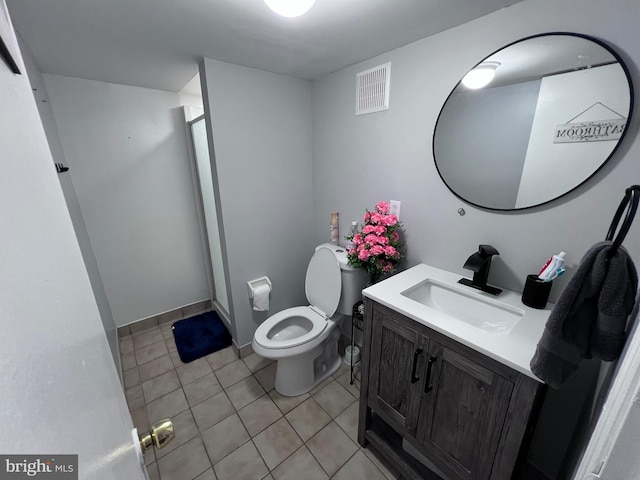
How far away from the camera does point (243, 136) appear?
172cm

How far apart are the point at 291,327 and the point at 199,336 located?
1.02 meters

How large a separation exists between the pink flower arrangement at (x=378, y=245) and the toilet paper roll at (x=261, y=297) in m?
0.77

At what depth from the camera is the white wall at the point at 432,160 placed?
0.90 meters

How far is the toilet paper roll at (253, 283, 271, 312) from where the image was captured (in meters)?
1.95

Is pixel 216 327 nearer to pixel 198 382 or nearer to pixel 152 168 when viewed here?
pixel 198 382

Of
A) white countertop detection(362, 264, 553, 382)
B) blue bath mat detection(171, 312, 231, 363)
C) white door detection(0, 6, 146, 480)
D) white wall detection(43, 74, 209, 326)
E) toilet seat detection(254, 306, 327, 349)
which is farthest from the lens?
blue bath mat detection(171, 312, 231, 363)

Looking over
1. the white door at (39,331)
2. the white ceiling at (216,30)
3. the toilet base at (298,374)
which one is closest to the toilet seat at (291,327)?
the toilet base at (298,374)

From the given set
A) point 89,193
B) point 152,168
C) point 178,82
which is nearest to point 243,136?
point 178,82

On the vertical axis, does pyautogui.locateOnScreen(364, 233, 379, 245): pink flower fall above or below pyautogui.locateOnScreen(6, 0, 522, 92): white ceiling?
below

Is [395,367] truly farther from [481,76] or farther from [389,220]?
[481,76]

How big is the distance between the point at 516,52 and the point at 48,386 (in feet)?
5.36

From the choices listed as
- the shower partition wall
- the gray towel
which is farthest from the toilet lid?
the gray towel

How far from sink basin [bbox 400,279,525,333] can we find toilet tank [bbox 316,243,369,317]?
1.49 feet

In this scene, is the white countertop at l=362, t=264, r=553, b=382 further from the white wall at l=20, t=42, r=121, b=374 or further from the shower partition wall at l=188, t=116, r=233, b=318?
the white wall at l=20, t=42, r=121, b=374
